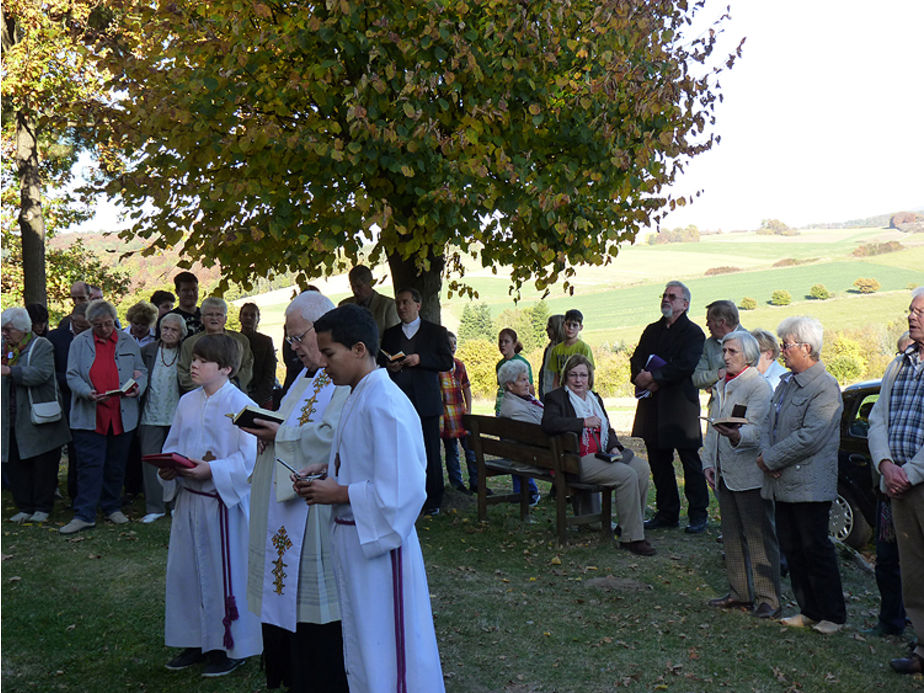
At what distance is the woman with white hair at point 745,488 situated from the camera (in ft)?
21.5

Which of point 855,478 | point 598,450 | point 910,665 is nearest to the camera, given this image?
point 910,665

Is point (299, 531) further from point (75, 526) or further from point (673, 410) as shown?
point (75, 526)

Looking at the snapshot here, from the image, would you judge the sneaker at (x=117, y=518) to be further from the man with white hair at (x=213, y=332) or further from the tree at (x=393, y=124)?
the tree at (x=393, y=124)

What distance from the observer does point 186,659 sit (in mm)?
5617

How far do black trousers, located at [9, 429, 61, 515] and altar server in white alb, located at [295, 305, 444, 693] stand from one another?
7054 millimetres

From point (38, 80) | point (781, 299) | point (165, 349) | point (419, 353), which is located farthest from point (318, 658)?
point (781, 299)

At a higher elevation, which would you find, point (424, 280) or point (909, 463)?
point (424, 280)

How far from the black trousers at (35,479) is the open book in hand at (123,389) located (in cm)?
102

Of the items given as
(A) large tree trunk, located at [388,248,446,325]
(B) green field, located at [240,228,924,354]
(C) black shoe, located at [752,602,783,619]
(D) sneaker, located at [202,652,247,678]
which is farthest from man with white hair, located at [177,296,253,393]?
(B) green field, located at [240,228,924,354]

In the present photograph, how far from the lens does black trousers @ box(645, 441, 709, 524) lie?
30.0 ft

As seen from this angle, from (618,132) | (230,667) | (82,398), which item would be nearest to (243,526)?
(230,667)

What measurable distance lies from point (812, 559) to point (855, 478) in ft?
7.98

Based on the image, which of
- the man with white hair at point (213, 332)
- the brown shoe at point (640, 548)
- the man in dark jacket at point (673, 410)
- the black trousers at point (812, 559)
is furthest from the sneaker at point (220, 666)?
the man in dark jacket at point (673, 410)

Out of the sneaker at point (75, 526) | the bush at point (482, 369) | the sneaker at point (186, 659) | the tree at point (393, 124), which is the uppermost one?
the tree at point (393, 124)
